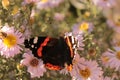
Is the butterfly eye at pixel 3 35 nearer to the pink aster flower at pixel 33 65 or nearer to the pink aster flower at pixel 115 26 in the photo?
the pink aster flower at pixel 33 65

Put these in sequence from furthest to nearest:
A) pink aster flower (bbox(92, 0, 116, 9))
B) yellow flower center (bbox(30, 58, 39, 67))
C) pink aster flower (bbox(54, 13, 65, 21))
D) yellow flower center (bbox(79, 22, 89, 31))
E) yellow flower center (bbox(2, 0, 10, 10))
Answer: pink aster flower (bbox(54, 13, 65, 21)) → pink aster flower (bbox(92, 0, 116, 9)) → yellow flower center (bbox(79, 22, 89, 31)) → yellow flower center (bbox(2, 0, 10, 10)) → yellow flower center (bbox(30, 58, 39, 67))

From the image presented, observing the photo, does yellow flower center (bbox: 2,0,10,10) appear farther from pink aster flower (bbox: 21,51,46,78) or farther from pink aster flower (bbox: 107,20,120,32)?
pink aster flower (bbox: 107,20,120,32)

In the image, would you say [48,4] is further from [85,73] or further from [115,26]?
[85,73]

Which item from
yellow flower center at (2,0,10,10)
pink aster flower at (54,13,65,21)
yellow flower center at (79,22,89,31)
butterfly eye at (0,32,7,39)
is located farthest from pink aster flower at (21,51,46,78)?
pink aster flower at (54,13,65,21)

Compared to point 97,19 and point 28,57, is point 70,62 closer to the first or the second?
point 28,57

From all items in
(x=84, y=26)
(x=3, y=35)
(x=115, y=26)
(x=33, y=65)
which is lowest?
(x=115, y=26)

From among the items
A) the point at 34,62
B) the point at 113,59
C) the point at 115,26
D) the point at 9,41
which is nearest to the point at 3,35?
the point at 9,41
